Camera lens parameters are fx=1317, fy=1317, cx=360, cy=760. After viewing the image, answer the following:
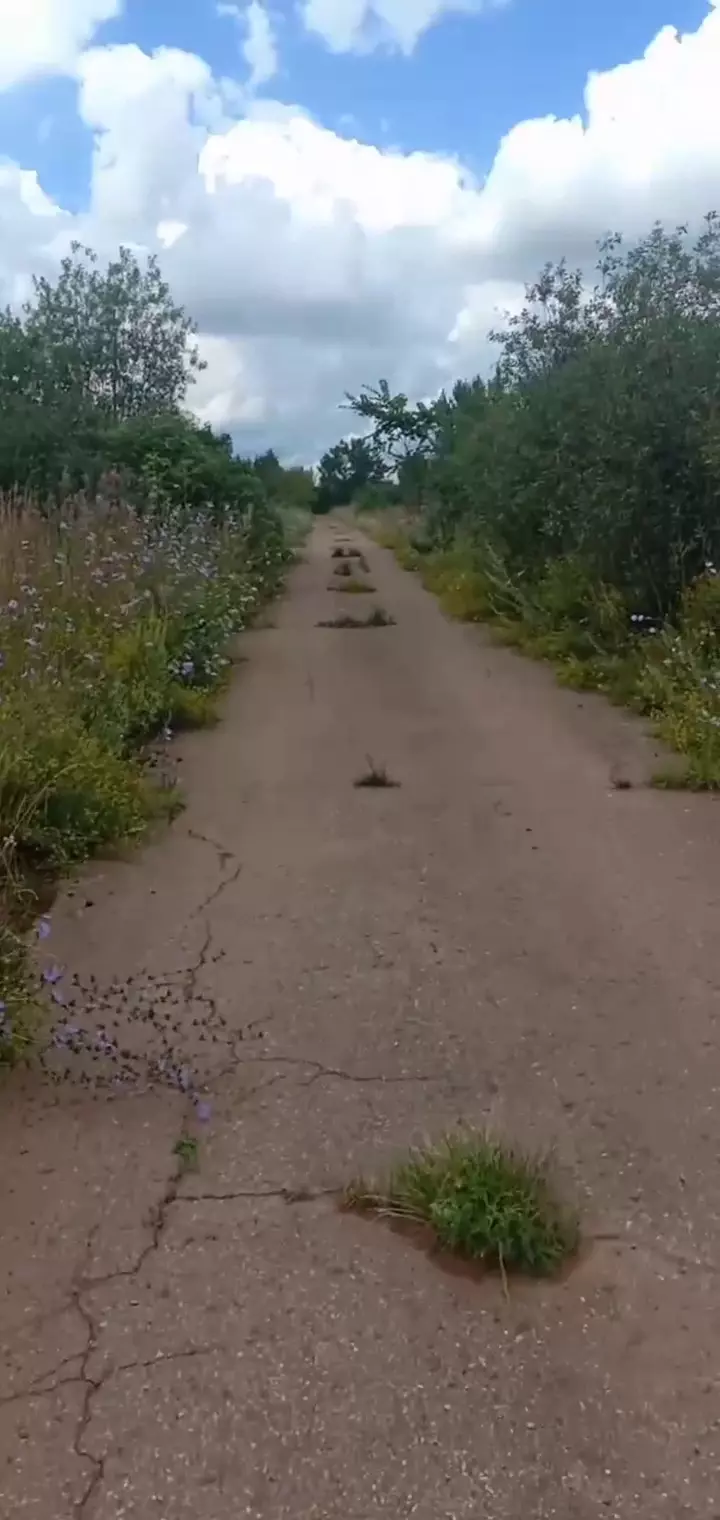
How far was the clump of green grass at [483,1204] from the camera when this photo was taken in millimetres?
2910

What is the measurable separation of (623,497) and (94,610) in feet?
13.8

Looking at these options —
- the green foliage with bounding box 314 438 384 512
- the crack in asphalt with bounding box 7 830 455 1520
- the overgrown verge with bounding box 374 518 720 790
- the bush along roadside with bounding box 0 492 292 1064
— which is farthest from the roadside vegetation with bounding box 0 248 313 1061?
the green foliage with bounding box 314 438 384 512

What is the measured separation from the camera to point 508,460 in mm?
13562

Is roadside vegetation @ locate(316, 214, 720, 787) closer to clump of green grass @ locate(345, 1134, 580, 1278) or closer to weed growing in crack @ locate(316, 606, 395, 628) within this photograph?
weed growing in crack @ locate(316, 606, 395, 628)

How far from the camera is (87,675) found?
766cm

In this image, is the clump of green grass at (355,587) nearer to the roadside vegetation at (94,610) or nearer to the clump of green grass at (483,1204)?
the roadside vegetation at (94,610)

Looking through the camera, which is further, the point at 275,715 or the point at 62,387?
the point at 62,387

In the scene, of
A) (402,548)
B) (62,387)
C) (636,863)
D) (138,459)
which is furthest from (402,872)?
(402,548)

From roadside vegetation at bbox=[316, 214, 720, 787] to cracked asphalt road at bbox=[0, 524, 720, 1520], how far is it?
221cm

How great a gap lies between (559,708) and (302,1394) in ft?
22.9

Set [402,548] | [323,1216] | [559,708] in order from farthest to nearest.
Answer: [402,548], [559,708], [323,1216]

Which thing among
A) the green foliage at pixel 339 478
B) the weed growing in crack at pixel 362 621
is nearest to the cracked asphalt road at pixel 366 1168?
the weed growing in crack at pixel 362 621

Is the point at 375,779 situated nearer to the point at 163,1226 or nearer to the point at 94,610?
the point at 94,610

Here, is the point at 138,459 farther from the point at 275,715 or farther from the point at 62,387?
the point at 275,715
